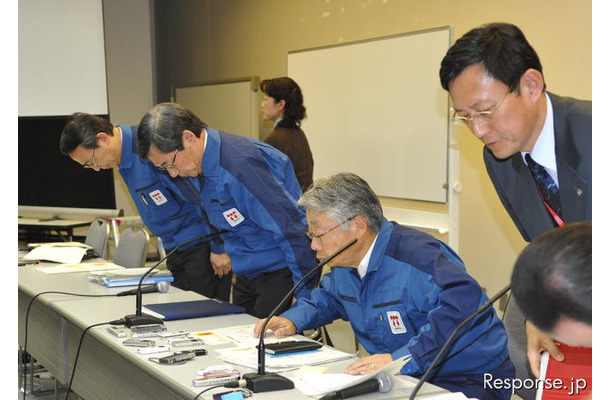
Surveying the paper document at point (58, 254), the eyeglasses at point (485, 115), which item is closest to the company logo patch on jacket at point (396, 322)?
the eyeglasses at point (485, 115)

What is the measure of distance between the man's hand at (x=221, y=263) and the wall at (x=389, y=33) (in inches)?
66.3

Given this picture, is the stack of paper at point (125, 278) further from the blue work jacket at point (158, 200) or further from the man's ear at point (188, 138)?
the man's ear at point (188, 138)

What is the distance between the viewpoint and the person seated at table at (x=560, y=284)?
828 millimetres

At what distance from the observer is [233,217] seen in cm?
269

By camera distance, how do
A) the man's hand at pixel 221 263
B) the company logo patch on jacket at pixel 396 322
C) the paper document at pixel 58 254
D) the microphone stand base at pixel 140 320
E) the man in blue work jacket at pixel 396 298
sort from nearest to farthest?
1. the man in blue work jacket at pixel 396 298
2. the company logo patch on jacket at pixel 396 322
3. the microphone stand base at pixel 140 320
4. the man's hand at pixel 221 263
5. the paper document at pixel 58 254

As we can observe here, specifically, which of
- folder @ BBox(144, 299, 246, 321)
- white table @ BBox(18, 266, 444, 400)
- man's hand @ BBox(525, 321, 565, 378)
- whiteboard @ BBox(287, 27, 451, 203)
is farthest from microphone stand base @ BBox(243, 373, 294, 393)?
whiteboard @ BBox(287, 27, 451, 203)

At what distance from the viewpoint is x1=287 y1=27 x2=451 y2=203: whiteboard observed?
4062mm

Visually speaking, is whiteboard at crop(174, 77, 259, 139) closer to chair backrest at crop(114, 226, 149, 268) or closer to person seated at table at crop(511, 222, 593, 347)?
chair backrest at crop(114, 226, 149, 268)

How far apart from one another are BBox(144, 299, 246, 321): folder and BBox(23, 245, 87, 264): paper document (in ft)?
4.39

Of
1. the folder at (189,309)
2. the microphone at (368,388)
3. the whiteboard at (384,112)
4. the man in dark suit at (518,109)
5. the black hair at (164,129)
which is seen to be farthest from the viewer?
the whiteboard at (384,112)

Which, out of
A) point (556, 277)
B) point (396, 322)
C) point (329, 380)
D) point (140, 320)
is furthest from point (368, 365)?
point (556, 277)

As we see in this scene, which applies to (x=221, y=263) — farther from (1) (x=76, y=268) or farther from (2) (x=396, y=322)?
(2) (x=396, y=322)

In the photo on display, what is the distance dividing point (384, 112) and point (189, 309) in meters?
2.26

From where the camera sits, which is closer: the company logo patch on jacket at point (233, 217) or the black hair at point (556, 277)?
the black hair at point (556, 277)
